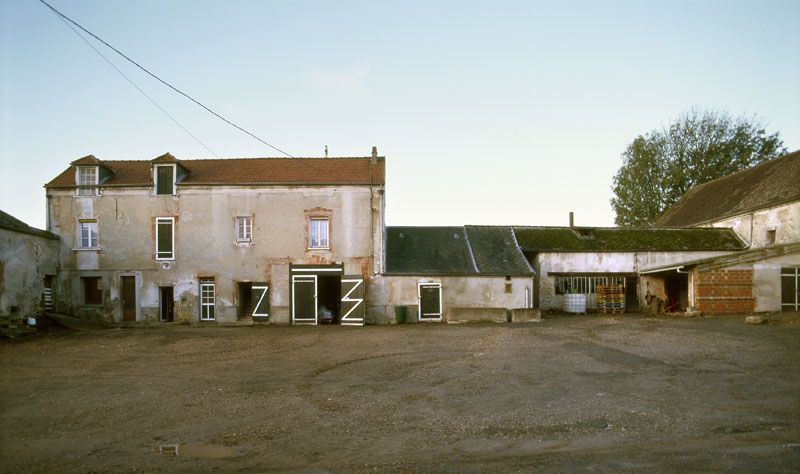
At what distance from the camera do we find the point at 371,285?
2608 centimetres

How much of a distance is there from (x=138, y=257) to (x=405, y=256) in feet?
40.9

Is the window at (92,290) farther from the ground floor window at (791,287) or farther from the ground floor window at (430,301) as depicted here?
the ground floor window at (791,287)

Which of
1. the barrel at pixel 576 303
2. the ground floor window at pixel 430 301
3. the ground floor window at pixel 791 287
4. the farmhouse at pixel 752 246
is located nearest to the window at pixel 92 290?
the ground floor window at pixel 430 301

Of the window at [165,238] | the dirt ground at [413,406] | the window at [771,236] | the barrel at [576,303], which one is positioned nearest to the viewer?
the dirt ground at [413,406]

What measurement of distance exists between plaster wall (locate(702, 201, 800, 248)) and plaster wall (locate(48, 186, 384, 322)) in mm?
20044

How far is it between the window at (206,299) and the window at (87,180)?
262 inches

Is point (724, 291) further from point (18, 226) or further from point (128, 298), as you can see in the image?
point (18, 226)

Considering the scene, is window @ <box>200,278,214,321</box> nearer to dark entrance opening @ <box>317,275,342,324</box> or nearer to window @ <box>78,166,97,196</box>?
dark entrance opening @ <box>317,275,342,324</box>

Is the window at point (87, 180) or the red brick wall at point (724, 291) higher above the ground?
the window at point (87, 180)

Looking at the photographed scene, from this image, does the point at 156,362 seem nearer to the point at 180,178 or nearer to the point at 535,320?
the point at 180,178

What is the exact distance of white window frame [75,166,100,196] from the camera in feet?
85.4

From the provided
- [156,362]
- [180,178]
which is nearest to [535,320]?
[156,362]

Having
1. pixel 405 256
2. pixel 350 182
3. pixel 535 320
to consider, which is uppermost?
pixel 350 182

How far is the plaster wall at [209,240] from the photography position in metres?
25.8
